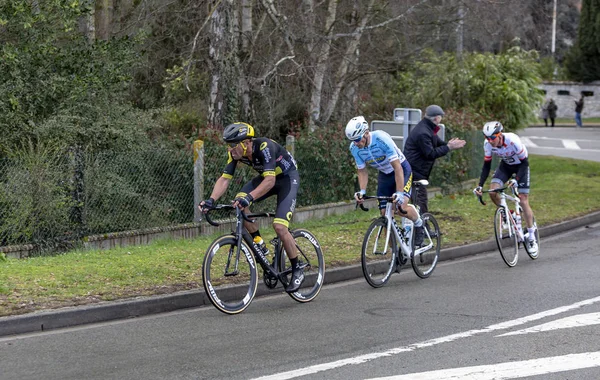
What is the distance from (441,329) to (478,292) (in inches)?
84.4

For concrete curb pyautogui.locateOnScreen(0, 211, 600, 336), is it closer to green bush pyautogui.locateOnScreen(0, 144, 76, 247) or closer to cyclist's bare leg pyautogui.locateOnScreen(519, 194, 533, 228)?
green bush pyautogui.locateOnScreen(0, 144, 76, 247)

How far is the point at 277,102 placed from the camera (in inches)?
930

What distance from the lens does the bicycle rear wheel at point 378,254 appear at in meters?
10.3

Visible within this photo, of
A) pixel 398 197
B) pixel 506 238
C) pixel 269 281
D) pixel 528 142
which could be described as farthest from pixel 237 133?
pixel 528 142

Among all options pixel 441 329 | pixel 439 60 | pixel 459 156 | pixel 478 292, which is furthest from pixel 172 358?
pixel 439 60

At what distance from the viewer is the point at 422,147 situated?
12.2 m

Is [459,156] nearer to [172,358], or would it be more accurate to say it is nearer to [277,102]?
[277,102]

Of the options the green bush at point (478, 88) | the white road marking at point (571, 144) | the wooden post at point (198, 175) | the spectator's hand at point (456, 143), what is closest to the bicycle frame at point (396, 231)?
the spectator's hand at point (456, 143)

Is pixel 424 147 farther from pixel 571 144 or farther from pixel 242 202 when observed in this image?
pixel 571 144

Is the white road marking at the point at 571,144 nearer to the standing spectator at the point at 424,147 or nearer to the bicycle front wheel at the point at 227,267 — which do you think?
the standing spectator at the point at 424,147

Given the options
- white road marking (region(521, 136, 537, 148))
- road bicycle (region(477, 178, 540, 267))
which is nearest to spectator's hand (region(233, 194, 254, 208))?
road bicycle (region(477, 178, 540, 267))

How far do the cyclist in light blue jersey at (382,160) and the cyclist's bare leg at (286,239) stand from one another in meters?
1.19

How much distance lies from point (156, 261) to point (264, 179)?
2749 millimetres

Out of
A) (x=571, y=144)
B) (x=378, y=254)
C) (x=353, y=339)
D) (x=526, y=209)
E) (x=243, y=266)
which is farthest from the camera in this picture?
(x=571, y=144)
